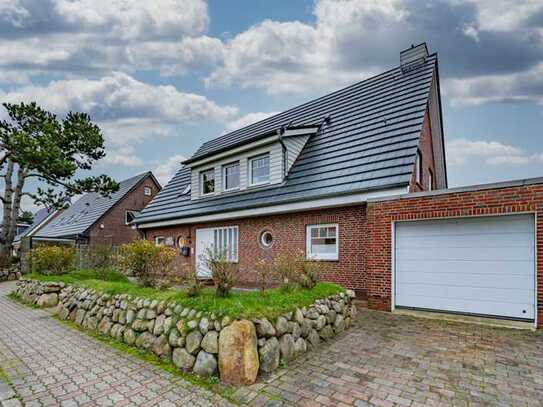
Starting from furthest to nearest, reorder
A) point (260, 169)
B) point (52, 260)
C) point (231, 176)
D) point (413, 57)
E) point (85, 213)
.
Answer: point (85, 213) → point (231, 176) → point (260, 169) → point (413, 57) → point (52, 260)

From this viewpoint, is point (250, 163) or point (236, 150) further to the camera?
point (250, 163)

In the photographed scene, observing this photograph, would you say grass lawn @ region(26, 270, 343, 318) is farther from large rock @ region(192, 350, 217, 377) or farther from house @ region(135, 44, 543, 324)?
house @ region(135, 44, 543, 324)

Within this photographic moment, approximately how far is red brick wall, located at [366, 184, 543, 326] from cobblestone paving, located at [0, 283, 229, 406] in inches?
198

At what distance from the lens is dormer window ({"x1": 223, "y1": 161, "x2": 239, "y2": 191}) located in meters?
12.9

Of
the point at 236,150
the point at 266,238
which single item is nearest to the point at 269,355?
the point at 266,238

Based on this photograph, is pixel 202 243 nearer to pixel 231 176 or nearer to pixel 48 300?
pixel 231 176

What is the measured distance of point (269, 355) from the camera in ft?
14.3

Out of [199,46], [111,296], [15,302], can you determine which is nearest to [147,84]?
[199,46]

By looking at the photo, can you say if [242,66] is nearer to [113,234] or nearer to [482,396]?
[482,396]

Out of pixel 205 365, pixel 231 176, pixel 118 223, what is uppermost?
pixel 231 176

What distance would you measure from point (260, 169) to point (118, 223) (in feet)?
60.4

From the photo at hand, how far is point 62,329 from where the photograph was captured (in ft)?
22.6

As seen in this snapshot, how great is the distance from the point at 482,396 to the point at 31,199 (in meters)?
23.6

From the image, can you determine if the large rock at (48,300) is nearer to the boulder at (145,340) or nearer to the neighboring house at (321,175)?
the neighboring house at (321,175)
